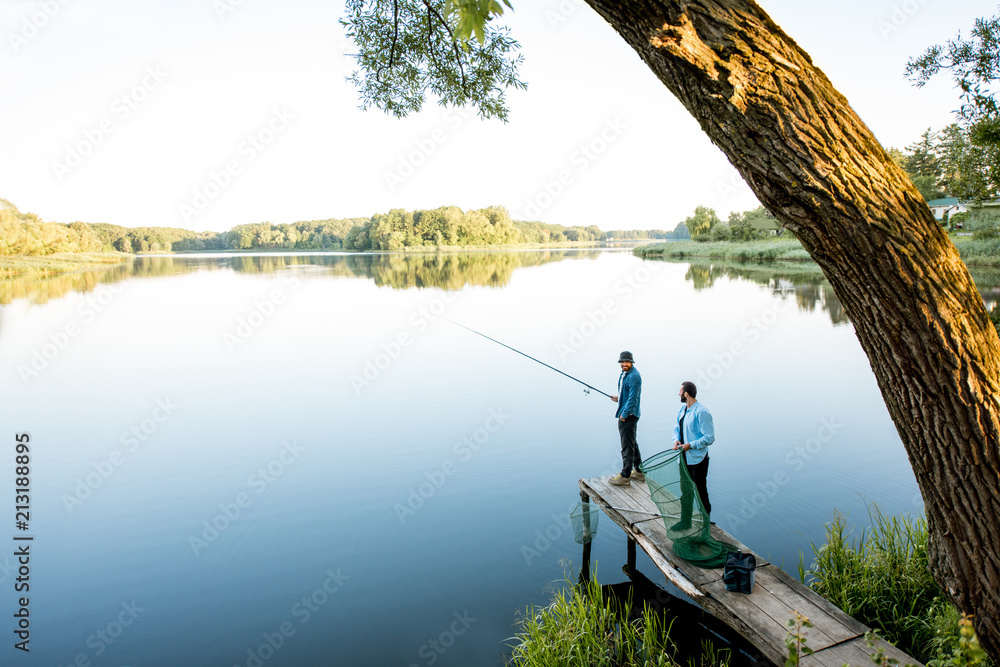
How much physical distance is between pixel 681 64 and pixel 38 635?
6.96 m

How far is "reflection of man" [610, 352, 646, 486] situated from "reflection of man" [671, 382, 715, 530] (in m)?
0.92

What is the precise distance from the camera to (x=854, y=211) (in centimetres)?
237

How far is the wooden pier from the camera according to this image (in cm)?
390

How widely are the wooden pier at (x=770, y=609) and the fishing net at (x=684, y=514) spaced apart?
0.32ft

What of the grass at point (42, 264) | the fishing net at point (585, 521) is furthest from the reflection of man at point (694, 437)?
the grass at point (42, 264)

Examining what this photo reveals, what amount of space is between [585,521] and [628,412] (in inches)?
49.6

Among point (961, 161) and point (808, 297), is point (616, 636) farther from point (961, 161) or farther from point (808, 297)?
point (808, 297)

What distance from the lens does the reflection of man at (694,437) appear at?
17.2 ft

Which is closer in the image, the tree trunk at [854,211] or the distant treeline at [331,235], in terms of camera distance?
the tree trunk at [854,211]

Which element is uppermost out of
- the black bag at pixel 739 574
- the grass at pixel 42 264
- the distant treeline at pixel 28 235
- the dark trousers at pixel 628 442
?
the distant treeline at pixel 28 235

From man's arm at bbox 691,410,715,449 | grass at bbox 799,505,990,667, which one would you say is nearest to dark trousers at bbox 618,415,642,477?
man's arm at bbox 691,410,715,449

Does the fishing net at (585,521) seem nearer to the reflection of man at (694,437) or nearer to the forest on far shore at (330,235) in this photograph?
the reflection of man at (694,437)

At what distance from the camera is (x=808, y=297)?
25.6 m

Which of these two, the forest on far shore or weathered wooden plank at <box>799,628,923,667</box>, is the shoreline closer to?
weathered wooden plank at <box>799,628,923,667</box>
